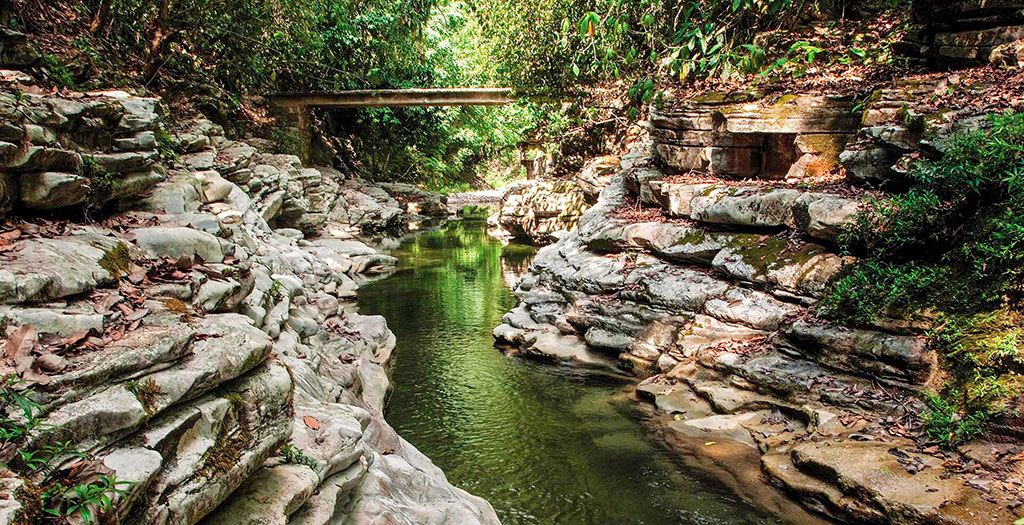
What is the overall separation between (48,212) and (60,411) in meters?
2.71

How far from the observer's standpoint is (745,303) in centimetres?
759

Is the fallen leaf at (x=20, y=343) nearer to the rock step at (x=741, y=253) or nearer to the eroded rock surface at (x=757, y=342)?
the eroded rock surface at (x=757, y=342)

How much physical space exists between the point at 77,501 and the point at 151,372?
77 centimetres

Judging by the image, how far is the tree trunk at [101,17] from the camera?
38.1 feet

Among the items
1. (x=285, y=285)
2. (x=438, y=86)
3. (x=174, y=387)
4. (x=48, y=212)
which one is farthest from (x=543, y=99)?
A: (x=174, y=387)

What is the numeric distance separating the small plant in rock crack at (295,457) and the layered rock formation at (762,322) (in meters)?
4.17

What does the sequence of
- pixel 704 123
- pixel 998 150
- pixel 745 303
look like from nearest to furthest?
pixel 998 150 < pixel 745 303 < pixel 704 123

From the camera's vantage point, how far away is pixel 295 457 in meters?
3.50

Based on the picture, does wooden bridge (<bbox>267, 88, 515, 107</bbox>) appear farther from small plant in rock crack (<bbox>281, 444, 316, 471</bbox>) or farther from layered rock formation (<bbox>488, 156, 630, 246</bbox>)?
small plant in rock crack (<bbox>281, 444, 316, 471</bbox>)

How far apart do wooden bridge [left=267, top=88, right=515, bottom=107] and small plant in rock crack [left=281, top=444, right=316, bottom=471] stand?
16.8 m

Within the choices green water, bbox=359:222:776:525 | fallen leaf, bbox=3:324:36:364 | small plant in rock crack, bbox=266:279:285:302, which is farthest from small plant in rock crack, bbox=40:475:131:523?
small plant in rock crack, bbox=266:279:285:302

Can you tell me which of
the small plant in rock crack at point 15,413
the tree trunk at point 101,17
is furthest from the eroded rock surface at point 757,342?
the tree trunk at point 101,17

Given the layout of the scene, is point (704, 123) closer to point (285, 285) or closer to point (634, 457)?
point (634, 457)

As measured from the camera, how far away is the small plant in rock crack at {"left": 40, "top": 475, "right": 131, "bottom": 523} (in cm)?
215
